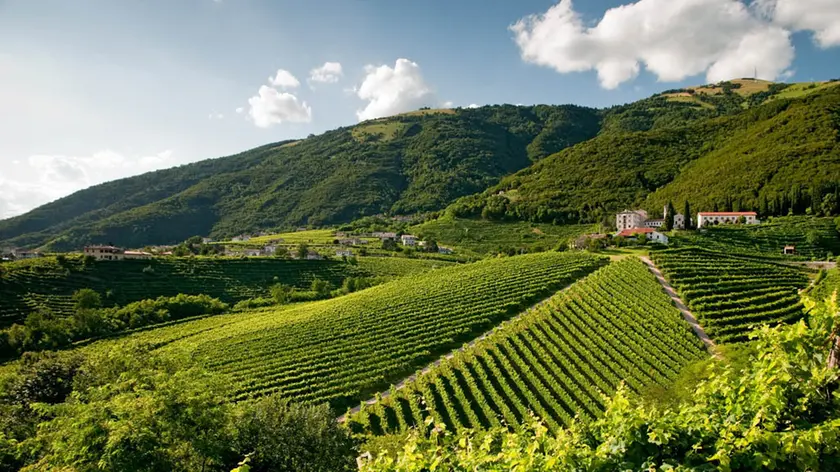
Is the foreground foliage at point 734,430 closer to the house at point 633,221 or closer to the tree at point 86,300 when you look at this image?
the tree at point 86,300

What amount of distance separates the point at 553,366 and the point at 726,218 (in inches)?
2287

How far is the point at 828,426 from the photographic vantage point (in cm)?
432

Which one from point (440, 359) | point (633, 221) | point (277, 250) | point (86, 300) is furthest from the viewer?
point (277, 250)

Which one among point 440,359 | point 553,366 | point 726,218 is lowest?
point 440,359

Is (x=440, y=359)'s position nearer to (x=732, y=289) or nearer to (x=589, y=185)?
(x=732, y=289)

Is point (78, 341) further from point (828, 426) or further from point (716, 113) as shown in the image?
point (716, 113)

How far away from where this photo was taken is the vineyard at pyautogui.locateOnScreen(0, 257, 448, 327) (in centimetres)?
6219

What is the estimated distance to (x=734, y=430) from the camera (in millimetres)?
4824

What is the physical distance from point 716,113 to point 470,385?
189 meters

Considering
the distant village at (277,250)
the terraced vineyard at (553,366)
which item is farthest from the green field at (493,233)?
the terraced vineyard at (553,366)

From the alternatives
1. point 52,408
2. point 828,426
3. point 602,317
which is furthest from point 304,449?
point 602,317

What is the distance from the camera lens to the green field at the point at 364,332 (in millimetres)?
31188

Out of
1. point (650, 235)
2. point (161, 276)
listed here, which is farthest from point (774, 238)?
point (161, 276)

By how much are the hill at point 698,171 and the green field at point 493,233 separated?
3845mm
